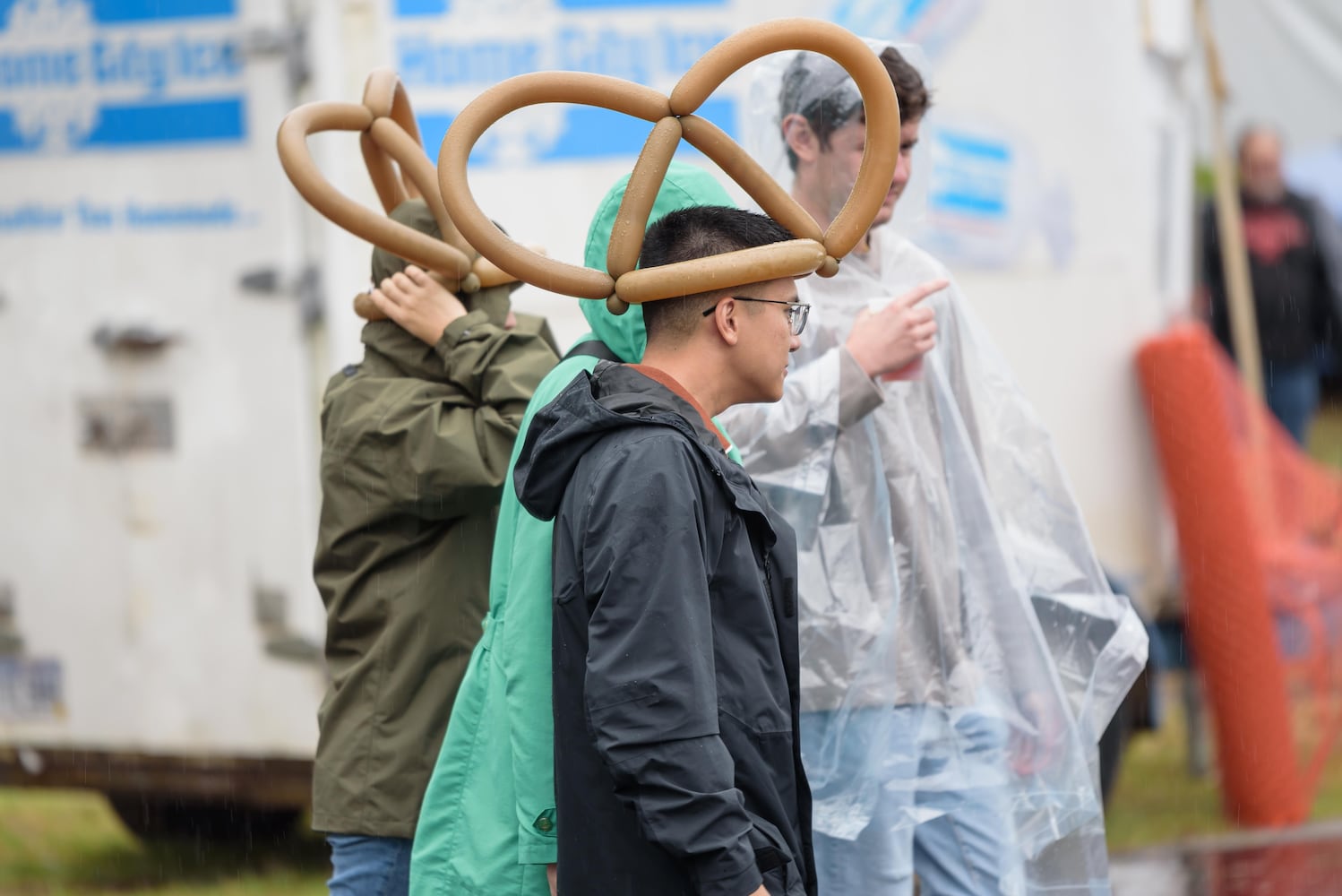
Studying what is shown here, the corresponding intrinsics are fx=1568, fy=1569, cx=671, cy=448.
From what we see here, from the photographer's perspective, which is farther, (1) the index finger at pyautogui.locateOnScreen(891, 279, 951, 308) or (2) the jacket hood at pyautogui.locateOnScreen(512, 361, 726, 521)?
(1) the index finger at pyautogui.locateOnScreen(891, 279, 951, 308)

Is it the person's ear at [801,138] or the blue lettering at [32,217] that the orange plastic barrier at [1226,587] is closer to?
the person's ear at [801,138]

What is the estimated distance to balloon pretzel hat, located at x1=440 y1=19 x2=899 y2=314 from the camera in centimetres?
209

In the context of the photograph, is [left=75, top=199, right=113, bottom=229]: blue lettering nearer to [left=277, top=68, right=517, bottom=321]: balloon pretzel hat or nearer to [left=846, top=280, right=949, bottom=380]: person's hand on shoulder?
[left=277, top=68, right=517, bottom=321]: balloon pretzel hat

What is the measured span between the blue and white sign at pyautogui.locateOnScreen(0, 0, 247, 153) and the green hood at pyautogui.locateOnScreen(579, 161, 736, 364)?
95.9 inches

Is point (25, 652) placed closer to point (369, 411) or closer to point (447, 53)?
point (447, 53)

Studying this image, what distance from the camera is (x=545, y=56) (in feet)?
14.4

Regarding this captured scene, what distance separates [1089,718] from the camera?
2865 millimetres

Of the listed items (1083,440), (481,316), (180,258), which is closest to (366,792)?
(481,316)

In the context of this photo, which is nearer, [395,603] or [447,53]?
[395,603]

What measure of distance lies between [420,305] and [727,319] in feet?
2.75

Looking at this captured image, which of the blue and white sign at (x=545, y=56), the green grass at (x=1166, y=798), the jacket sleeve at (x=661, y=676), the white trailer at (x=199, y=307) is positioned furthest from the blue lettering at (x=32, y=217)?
the green grass at (x=1166, y=798)

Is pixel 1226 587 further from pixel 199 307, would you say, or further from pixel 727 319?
pixel 727 319

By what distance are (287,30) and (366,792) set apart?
8.24ft

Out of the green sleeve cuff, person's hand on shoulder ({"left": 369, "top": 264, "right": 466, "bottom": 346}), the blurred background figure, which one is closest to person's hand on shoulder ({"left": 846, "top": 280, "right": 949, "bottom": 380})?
person's hand on shoulder ({"left": 369, "top": 264, "right": 466, "bottom": 346})
